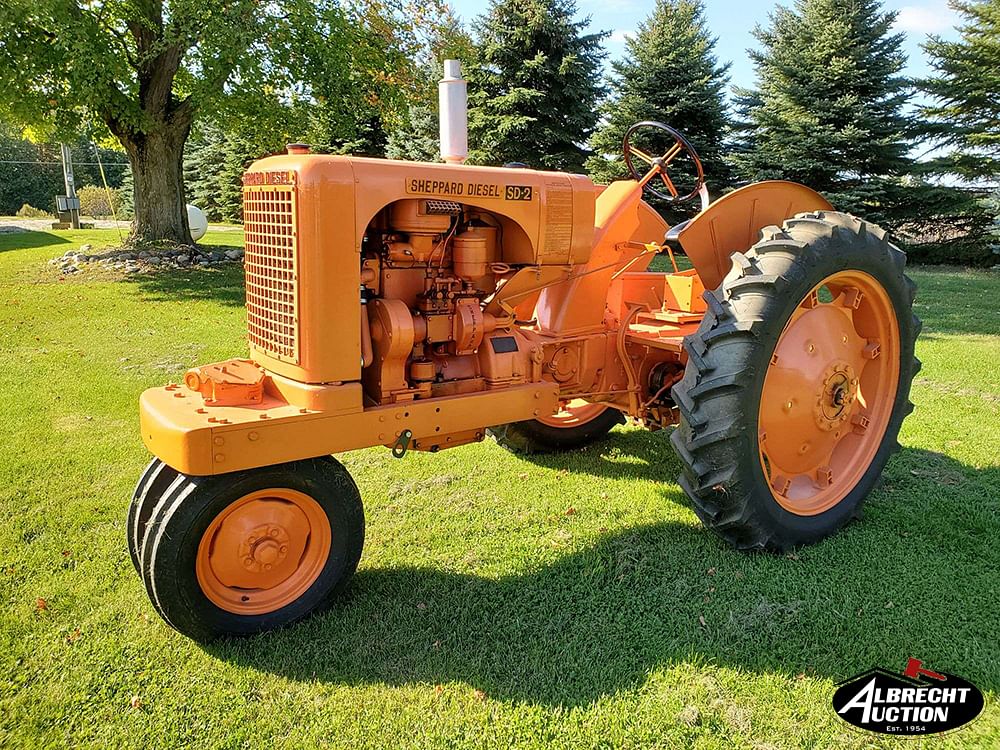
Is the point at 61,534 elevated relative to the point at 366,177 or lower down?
lower down

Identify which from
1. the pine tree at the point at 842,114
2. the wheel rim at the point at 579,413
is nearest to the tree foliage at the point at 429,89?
the pine tree at the point at 842,114

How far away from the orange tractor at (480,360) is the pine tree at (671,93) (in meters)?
14.0

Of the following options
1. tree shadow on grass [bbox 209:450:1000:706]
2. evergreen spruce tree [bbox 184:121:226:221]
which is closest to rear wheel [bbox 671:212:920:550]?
tree shadow on grass [bbox 209:450:1000:706]

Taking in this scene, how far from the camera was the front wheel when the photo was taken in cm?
260

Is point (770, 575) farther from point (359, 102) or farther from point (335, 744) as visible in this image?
point (359, 102)

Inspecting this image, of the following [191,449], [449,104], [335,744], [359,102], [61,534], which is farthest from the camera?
[359,102]

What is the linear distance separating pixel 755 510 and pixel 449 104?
228 cm

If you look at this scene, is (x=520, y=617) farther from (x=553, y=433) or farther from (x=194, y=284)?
(x=194, y=284)

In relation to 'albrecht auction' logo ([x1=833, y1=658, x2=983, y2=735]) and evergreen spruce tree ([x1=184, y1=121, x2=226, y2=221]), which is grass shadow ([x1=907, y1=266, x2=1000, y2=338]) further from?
evergreen spruce tree ([x1=184, y1=121, x2=226, y2=221])

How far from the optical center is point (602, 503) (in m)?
4.08

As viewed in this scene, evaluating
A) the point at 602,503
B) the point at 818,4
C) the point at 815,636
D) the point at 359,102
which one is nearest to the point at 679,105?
the point at 818,4

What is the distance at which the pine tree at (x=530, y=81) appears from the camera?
1678cm

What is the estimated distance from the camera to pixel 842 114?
16.9 meters

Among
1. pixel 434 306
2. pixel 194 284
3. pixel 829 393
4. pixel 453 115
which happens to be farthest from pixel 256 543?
pixel 194 284
